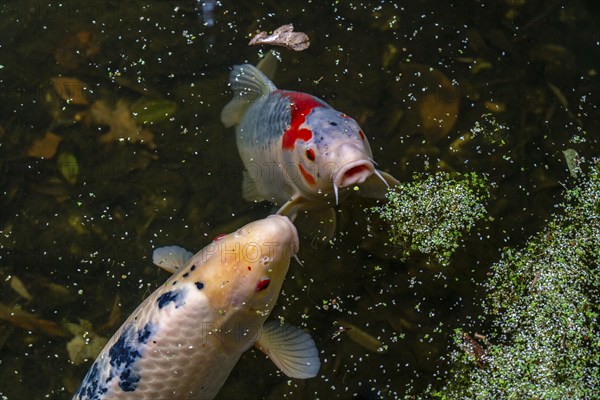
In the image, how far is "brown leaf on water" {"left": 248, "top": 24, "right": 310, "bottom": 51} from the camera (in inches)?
124

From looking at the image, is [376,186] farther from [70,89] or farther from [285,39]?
[70,89]

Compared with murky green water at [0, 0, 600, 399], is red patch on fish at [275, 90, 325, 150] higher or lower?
higher

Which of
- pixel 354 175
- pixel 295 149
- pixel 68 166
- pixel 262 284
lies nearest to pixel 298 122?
pixel 295 149

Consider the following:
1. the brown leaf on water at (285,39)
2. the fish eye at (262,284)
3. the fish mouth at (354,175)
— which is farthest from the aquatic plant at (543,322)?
the brown leaf on water at (285,39)

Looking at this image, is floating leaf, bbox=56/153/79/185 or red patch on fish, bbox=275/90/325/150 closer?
red patch on fish, bbox=275/90/325/150

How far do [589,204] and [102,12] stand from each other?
101 inches

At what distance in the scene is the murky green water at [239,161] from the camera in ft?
9.75

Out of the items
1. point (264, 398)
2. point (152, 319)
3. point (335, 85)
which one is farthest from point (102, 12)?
point (264, 398)

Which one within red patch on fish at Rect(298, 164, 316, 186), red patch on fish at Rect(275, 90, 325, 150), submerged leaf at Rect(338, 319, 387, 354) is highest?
red patch on fish at Rect(275, 90, 325, 150)

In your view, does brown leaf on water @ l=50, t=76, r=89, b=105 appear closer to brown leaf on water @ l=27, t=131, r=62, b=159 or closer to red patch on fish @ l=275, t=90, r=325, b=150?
brown leaf on water @ l=27, t=131, r=62, b=159

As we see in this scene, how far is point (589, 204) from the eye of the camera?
3006 mm

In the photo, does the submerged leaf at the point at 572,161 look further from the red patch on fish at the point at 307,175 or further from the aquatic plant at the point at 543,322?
the red patch on fish at the point at 307,175

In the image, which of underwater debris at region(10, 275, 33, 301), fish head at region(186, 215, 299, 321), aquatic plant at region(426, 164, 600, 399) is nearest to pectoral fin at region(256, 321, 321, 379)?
fish head at region(186, 215, 299, 321)

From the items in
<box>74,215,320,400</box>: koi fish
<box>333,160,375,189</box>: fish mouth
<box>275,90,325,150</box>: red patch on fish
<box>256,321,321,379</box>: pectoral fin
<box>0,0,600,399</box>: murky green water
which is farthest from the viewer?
<box>0,0,600,399</box>: murky green water
